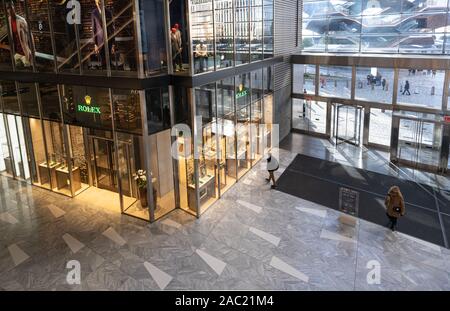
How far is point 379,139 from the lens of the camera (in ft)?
50.6

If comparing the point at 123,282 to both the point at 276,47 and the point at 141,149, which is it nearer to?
the point at 141,149

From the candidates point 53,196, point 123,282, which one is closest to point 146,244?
point 123,282

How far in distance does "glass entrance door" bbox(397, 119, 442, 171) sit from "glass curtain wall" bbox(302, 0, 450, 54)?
9.64 feet

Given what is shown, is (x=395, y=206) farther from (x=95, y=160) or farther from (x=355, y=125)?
(x=95, y=160)

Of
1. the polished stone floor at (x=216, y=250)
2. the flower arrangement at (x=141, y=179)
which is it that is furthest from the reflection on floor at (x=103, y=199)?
the flower arrangement at (x=141, y=179)

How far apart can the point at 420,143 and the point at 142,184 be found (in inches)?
417

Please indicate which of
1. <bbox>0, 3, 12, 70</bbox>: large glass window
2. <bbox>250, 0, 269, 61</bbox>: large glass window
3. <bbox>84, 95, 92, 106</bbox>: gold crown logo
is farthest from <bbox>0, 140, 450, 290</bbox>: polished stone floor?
<bbox>250, 0, 269, 61</bbox>: large glass window

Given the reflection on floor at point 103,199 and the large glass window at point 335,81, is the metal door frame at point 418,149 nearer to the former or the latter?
the large glass window at point 335,81

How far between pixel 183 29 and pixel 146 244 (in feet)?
18.2

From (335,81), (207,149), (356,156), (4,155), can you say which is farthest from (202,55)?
(4,155)

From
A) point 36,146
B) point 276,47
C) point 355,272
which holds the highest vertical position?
point 276,47

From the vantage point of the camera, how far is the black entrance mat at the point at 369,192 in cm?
971

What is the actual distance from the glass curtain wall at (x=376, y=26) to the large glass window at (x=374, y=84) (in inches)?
44.9

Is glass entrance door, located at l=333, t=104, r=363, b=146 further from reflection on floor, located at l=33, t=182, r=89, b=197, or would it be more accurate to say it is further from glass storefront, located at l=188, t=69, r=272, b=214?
reflection on floor, located at l=33, t=182, r=89, b=197
